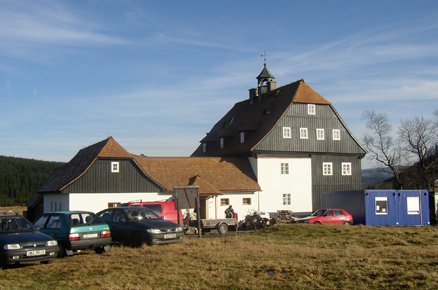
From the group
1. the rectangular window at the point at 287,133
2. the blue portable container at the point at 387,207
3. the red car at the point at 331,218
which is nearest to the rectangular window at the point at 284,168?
the rectangular window at the point at 287,133

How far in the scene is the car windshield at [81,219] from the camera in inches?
740

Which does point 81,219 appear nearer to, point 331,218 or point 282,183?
point 331,218

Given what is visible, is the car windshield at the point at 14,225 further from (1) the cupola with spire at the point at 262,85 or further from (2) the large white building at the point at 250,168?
(1) the cupola with spire at the point at 262,85

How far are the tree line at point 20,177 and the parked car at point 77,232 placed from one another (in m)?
75.8

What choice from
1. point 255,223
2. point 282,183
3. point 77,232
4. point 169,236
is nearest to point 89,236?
point 77,232

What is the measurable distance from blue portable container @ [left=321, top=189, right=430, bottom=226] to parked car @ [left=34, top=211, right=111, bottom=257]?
2329 cm

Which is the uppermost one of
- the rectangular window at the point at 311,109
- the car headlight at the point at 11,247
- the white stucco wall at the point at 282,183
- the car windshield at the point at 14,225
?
the rectangular window at the point at 311,109

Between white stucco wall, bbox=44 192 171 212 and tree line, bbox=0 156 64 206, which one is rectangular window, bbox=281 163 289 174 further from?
tree line, bbox=0 156 64 206

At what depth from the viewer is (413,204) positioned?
39.5m

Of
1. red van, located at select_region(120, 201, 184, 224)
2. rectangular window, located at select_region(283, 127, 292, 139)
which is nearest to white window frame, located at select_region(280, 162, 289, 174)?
rectangular window, located at select_region(283, 127, 292, 139)

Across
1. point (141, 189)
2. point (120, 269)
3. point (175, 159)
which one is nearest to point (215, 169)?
point (175, 159)

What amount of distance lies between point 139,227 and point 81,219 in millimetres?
2231

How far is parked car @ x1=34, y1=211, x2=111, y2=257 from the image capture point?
59.9 feet

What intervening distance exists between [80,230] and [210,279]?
295 inches
